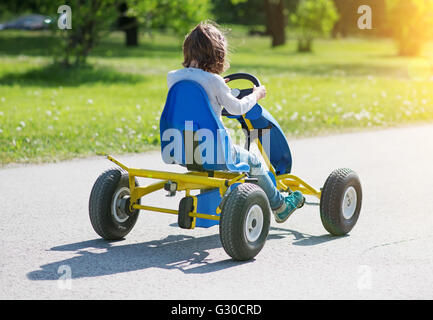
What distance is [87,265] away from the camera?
15.3 feet

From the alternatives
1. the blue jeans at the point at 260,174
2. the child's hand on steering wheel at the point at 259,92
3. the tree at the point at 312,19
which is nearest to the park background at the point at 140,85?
the child's hand on steering wheel at the point at 259,92

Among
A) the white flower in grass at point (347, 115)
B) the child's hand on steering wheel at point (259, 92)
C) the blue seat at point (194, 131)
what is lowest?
the white flower in grass at point (347, 115)

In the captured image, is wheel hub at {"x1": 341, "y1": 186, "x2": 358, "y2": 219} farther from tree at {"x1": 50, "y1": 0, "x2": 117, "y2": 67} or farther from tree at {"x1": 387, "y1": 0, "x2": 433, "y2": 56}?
tree at {"x1": 387, "y1": 0, "x2": 433, "y2": 56}

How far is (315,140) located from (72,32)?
28.8 ft

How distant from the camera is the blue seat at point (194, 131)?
4746 mm

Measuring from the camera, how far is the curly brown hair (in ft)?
15.8

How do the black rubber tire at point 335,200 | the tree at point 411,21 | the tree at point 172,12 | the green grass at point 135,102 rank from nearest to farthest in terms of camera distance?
1. the black rubber tire at point 335,200
2. the green grass at point 135,102
3. the tree at point 172,12
4. the tree at point 411,21

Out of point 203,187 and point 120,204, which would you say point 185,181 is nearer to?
point 203,187

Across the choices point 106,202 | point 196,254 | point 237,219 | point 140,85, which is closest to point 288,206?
point 196,254

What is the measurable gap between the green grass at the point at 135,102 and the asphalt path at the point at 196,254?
1385 mm

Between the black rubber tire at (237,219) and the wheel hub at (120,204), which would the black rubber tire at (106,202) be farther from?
the black rubber tire at (237,219)

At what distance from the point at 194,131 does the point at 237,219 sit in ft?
2.05

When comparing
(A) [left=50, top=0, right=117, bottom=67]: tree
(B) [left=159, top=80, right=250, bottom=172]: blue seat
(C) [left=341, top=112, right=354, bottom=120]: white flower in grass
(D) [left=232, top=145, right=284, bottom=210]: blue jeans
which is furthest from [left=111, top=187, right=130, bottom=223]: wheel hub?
(A) [left=50, top=0, right=117, bottom=67]: tree

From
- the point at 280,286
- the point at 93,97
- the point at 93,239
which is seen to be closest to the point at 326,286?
the point at 280,286
